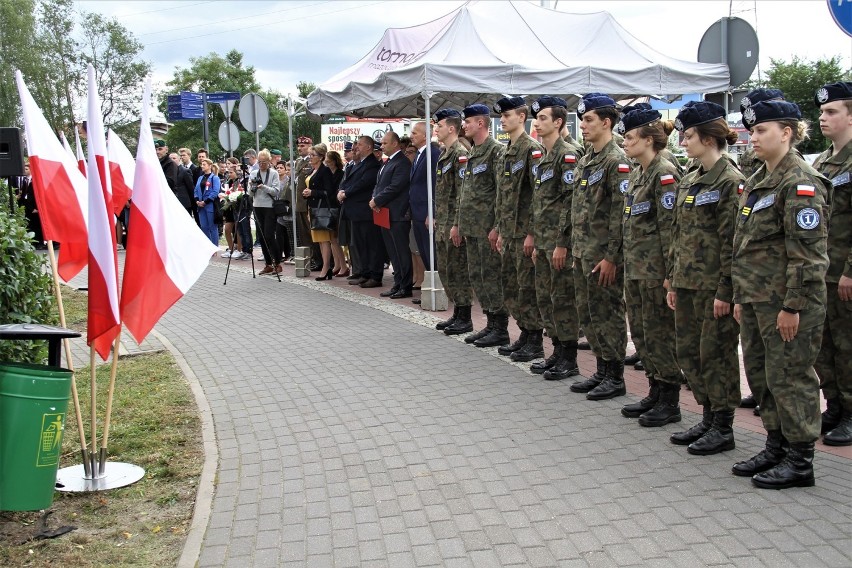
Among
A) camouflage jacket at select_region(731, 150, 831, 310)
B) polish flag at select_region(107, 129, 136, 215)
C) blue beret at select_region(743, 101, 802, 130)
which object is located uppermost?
blue beret at select_region(743, 101, 802, 130)

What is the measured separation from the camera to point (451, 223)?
31.4 feet

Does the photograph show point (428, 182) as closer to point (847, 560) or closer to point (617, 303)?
point (617, 303)

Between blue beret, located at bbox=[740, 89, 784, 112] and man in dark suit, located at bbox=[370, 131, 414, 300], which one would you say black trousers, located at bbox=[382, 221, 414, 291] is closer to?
man in dark suit, located at bbox=[370, 131, 414, 300]

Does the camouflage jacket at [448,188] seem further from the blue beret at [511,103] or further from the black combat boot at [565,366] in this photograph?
the black combat boot at [565,366]

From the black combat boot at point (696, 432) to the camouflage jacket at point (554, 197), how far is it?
201 centimetres

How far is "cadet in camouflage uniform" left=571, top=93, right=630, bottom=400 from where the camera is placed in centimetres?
666

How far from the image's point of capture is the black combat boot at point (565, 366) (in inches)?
295

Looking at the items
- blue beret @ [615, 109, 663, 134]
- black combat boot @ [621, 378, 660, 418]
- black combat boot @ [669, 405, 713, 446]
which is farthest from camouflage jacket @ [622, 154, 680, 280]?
black combat boot @ [669, 405, 713, 446]

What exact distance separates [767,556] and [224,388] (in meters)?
4.87

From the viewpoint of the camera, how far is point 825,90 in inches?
218

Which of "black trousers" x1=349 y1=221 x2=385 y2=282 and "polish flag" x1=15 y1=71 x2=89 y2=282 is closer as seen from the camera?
"polish flag" x1=15 y1=71 x2=89 y2=282

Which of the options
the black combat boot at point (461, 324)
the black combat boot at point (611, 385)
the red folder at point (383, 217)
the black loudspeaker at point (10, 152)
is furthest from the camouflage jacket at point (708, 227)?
the red folder at point (383, 217)

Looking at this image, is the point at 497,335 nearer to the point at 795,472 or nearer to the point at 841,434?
the point at 841,434

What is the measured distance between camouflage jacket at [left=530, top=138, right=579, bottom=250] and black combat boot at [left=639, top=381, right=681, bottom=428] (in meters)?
1.57
